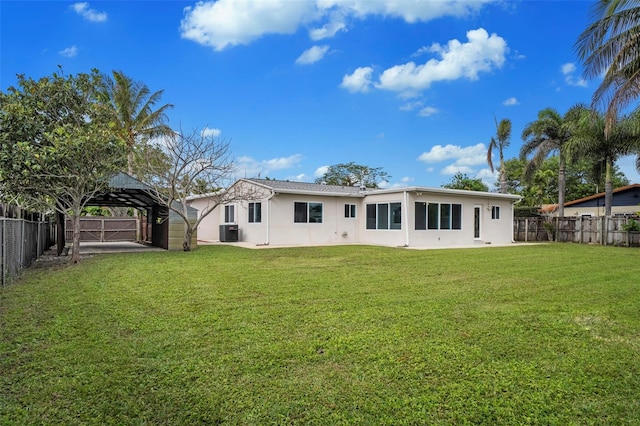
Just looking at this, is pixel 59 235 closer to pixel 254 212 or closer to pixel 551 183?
pixel 254 212

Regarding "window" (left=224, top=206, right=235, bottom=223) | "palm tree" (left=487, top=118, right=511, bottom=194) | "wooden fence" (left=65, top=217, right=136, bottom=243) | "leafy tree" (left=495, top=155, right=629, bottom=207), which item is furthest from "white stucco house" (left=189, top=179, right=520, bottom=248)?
"leafy tree" (left=495, top=155, right=629, bottom=207)

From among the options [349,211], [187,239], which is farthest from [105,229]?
[349,211]

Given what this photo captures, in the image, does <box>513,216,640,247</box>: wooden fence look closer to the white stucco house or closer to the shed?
the white stucco house

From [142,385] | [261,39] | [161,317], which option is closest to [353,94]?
[261,39]

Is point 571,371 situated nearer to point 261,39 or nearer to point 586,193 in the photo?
point 261,39

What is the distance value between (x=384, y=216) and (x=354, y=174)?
22850 millimetres

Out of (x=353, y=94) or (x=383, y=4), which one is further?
(x=353, y=94)

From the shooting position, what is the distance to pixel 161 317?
4.79 metres

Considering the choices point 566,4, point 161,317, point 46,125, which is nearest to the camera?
point 161,317

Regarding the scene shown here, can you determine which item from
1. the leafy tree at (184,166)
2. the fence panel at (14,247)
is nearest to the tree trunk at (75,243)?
the fence panel at (14,247)

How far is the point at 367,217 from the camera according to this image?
1806 cm

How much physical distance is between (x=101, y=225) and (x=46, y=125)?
10.8 meters

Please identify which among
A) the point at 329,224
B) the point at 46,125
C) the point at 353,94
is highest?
the point at 353,94

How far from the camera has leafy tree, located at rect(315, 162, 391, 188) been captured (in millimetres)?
39312
